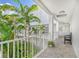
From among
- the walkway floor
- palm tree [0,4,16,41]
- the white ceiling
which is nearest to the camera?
palm tree [0,4,16,41]

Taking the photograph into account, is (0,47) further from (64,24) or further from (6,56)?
(64,24)

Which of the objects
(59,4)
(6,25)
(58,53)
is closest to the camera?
(6,25)

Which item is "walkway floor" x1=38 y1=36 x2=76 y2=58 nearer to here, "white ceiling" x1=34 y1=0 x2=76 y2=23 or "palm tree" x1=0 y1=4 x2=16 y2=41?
"palm tree" x1=0 y1=4 x2=16 y2=41

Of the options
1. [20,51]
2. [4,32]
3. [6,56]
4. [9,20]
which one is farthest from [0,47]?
[9,20]

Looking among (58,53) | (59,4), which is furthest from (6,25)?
(58,53)

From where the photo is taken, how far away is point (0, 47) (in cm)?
282

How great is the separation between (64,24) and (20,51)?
16.3 metres

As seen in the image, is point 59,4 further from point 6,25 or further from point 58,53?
point 6,25

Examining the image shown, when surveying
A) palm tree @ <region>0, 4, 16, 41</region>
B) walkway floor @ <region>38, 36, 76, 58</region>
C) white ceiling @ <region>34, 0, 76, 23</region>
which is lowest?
walkway floor @ <region>38, 36, 76, 58</region>

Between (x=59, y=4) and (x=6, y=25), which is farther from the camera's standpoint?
(x=59, y=4)

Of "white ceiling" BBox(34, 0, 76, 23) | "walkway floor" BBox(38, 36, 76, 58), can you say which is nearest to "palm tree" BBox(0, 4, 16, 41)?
"white ceiling" BBox(34, 0, 76, 23)

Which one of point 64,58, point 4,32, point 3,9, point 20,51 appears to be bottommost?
point 64,58

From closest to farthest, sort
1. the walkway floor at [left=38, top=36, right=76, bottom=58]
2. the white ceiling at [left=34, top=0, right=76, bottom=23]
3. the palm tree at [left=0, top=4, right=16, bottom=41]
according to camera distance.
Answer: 1. the palm tree at [left=0, top=4, right=16, bottom=41]
2. the white ceiling at [left=34, top=0, right=76, bottom=23]
3. the walkway floor at [left=38, top=36, right=76, bottom=58]

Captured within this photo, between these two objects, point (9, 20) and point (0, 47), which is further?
point (9, 20)
